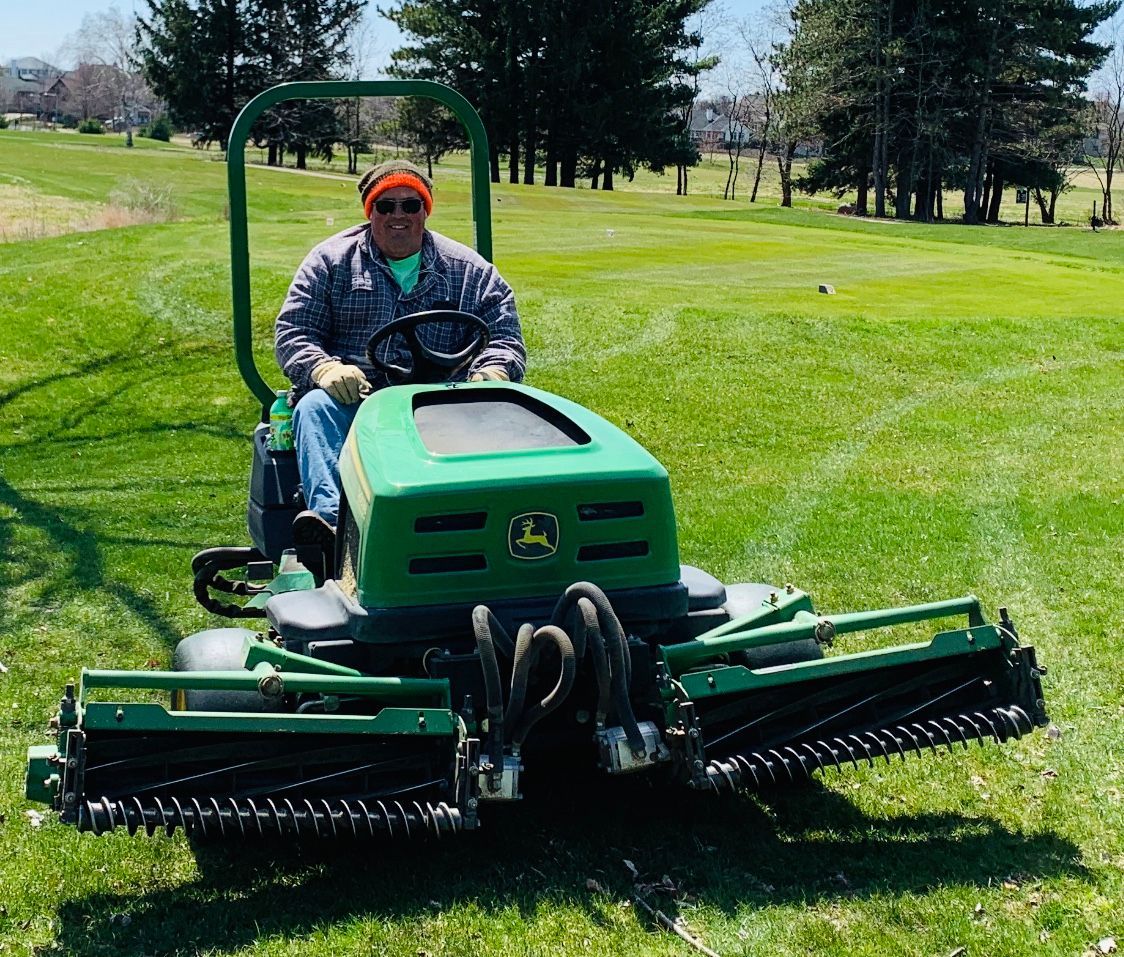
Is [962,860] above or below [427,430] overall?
below

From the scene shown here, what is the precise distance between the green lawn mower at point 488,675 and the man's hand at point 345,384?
0.40 metres

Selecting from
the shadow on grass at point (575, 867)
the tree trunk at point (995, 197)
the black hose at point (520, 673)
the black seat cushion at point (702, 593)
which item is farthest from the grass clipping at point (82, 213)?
the tree trunk at point (995, 197)

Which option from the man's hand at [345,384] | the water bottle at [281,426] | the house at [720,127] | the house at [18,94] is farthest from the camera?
the house at [18,94]

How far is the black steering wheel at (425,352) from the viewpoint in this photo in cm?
481

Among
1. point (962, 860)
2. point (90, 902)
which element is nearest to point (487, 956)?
point (90, 902)

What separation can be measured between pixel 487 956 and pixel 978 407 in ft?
30.3

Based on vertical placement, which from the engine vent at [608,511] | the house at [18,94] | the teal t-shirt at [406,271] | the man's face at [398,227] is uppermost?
the house at [18,94]

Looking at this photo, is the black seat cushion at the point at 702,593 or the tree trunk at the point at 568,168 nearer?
the black seat cushion at the point at 702,593

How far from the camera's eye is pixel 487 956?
3494mm

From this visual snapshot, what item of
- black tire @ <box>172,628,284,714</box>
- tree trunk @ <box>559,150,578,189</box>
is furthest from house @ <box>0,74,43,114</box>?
black tire @ <box>172,628,284,714</box>

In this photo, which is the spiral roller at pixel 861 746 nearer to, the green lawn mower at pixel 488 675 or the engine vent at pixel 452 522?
the green lawn mower at pixel 488 675

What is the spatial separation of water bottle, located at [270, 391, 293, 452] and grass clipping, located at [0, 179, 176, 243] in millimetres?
17494

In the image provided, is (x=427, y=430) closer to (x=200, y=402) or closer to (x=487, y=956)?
(x=487, y=956)

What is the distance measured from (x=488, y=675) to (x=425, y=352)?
1.57 metres
